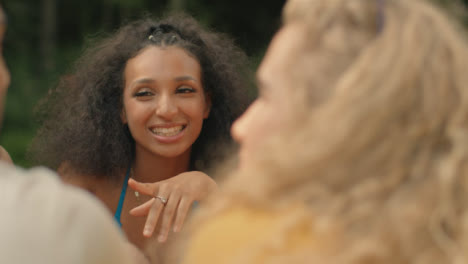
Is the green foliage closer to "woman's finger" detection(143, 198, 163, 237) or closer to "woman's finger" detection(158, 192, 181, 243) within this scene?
"woman's finger" detection(158, 192, 181, 243)

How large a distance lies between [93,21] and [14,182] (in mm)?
12698

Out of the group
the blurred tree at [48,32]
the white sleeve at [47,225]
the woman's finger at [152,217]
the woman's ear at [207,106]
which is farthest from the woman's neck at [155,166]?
the blurred tree at [48,32]

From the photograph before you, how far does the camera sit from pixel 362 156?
105 centimetres

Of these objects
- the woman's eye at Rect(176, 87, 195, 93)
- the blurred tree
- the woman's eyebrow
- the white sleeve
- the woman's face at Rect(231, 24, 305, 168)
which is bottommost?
the blurred tree

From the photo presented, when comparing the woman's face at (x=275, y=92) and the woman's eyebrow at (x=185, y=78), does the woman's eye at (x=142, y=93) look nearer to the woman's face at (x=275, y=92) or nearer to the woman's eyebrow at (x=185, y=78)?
the woman's eyebrow at (x=185, y=78)

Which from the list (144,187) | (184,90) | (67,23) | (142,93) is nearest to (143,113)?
(142,93)

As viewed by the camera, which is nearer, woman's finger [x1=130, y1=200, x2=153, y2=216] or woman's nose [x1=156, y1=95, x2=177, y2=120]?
woman's finger [x1=130, y1=200, x2=153, y2=216]

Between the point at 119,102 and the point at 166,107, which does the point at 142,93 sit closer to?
the point at 166,107

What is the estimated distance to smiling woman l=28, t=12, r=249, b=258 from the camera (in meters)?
2.60

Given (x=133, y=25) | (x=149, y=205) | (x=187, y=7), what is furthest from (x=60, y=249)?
(x=187, y=7)

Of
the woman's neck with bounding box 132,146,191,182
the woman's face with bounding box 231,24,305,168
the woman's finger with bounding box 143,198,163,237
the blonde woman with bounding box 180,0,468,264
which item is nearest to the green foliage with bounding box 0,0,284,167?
the woman's neck with bounding box 132,146,191,182

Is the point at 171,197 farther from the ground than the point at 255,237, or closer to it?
closer to it

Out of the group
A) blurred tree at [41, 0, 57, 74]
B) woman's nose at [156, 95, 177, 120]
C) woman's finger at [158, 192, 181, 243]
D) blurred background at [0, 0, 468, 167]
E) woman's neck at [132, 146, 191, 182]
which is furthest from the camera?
blurred tree at [41, 0, 57, 74]

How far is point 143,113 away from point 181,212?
0.65 meters
